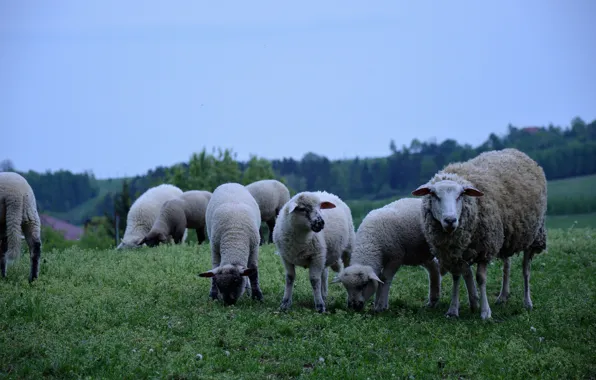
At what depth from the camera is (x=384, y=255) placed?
11.5 meters

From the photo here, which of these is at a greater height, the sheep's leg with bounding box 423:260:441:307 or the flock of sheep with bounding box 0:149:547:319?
the flock of sheep with bounding box 0:149:547:319

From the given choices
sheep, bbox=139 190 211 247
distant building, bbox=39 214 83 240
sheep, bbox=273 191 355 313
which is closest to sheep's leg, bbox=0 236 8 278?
sheep, bbox=273 191 355 313

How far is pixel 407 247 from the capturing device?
11672mm

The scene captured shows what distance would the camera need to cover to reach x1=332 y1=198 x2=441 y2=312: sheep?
11023 millimetres

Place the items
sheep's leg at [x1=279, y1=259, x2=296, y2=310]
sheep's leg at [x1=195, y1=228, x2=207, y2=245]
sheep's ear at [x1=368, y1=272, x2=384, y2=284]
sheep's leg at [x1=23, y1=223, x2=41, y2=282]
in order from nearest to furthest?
sheep's ear at [x1=368, y1=272, x2=384, y2=284] → sheep's leg at [x1=279, y1=259, x2=296, y2=310] → sheep's leg at [x1=23, y1=223, x2=41, y2=282] → sheep's leg at [x1=195, y1=228, x2=207, y2=245]

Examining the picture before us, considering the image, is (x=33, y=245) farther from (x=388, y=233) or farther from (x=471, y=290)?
(x=471, y=290)

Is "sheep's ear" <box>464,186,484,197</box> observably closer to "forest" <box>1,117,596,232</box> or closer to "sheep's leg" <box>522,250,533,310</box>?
"sheep's leg" <box>522,250,533,310</box>

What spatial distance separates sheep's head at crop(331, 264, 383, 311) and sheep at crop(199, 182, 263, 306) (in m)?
1.67

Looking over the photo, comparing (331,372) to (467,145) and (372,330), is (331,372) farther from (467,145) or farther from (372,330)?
(467,145)

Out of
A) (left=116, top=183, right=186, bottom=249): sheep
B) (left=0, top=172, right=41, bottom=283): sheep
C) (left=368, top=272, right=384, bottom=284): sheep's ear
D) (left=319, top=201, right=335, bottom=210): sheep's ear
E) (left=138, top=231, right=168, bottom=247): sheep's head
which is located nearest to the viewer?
(left=368, top=272, right=384, bottom=284): sheep's ear

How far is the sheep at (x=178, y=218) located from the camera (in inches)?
837

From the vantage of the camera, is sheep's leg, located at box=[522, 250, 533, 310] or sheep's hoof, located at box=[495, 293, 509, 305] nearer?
sheep's leg, located at box=[522, 250, 533, 310]

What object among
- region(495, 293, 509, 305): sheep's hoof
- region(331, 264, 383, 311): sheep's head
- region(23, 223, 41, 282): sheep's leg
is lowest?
region(495, 293, 509, 305): sheep's hoof

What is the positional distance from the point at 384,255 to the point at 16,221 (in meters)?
7.01
